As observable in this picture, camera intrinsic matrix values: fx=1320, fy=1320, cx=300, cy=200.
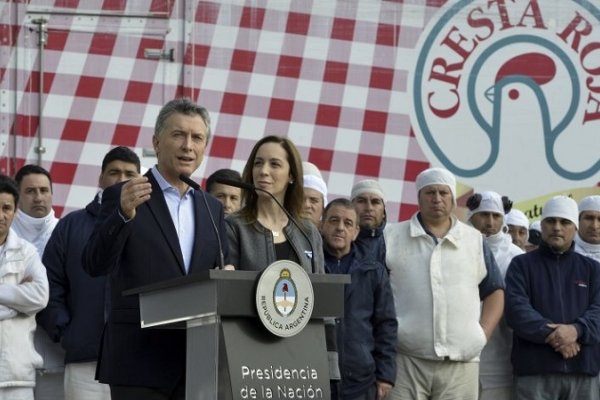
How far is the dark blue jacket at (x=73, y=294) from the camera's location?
22.3 ft

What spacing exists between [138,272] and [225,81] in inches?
176

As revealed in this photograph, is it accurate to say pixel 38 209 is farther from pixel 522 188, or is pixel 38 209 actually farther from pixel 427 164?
pixel 522 188

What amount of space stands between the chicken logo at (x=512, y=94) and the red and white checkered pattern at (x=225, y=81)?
182 millimetres

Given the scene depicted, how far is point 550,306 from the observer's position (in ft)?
25.7

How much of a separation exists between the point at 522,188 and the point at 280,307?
5.15m

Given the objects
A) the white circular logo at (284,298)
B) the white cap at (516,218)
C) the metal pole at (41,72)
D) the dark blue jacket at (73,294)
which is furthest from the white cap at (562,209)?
the white circular logo at (284,298)

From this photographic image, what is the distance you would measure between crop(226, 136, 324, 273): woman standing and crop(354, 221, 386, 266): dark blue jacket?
5.34ft

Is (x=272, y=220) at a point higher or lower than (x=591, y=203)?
lower

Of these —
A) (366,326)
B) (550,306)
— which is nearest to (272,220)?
(366,326)

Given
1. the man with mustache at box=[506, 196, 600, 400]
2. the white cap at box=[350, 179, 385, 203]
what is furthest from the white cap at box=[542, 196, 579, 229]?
the white cap at box=[350, 179, 385, 203]

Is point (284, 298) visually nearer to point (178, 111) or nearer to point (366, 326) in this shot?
point (178, 111)

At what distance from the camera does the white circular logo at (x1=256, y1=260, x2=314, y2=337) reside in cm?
421

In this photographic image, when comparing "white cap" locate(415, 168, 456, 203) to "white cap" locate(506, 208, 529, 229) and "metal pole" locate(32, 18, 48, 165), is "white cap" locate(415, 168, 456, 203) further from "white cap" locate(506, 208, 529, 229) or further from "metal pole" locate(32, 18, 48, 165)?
"metal pole" locate(32, 18, 48, 165)

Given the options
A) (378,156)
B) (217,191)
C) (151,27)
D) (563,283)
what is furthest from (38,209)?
(563,283)
